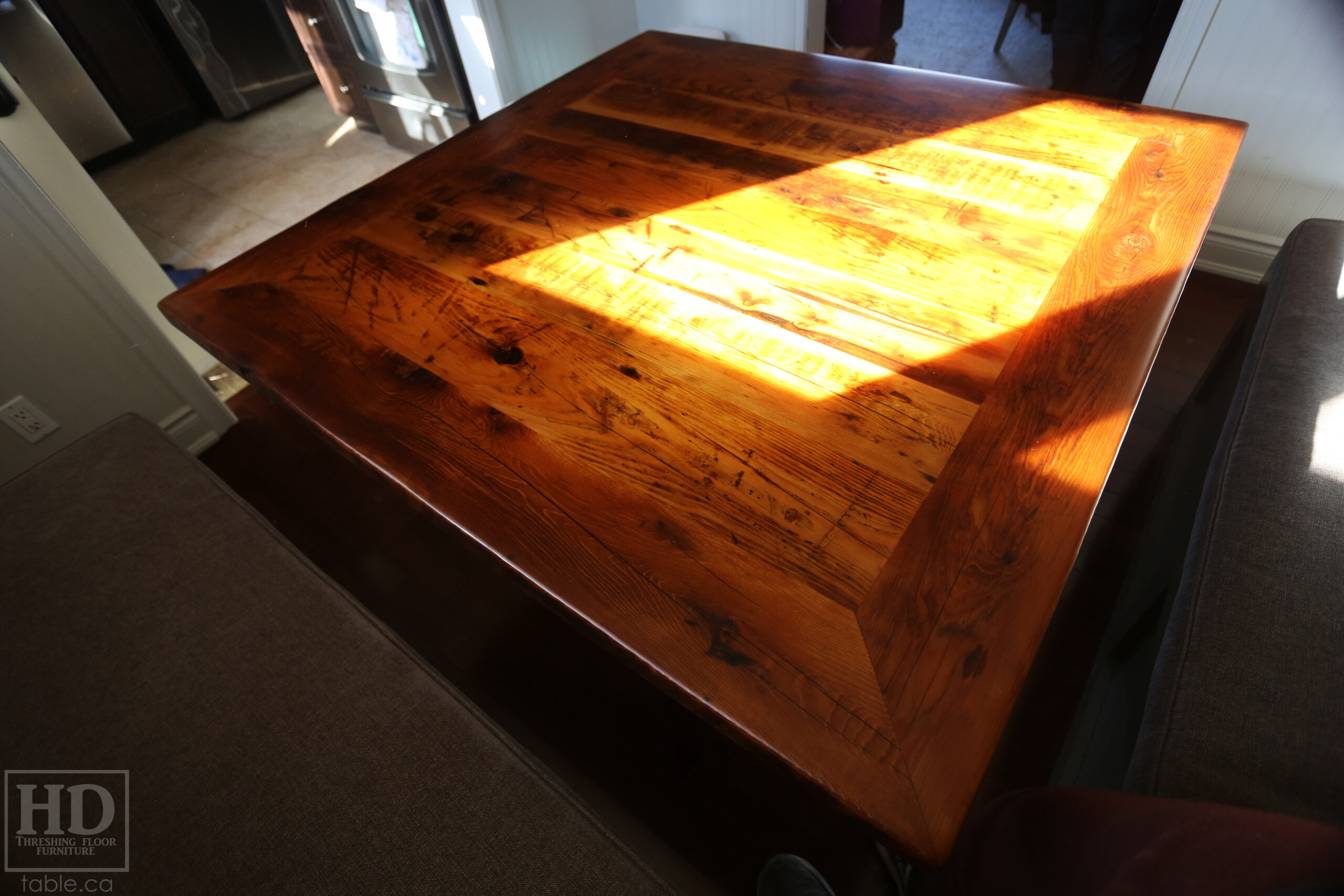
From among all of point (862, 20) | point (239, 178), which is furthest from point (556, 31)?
point (239, 178)

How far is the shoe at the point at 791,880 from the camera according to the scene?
961mm

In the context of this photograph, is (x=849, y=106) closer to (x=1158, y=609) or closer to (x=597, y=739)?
(x=1158, y=609)

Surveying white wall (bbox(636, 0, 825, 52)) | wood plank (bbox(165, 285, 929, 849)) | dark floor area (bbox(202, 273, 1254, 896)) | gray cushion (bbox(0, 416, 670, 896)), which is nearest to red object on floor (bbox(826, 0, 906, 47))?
white wall (bbox(636, 0, 825, 52))

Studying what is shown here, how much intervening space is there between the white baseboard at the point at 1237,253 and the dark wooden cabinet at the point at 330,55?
132 inches

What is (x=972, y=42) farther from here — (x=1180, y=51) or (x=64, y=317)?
(x=64, y=317)

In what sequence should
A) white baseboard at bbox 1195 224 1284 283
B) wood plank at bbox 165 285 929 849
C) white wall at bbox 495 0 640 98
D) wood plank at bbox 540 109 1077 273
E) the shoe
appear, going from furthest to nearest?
white wall at bbox 495 0 640 98 < white baseboard at bbox 1195 224 1284 283 < wood plank at bbox 540 109 1077 273 < the shoe < wood plank at bbox 165 285 929 849

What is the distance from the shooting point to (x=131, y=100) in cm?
321

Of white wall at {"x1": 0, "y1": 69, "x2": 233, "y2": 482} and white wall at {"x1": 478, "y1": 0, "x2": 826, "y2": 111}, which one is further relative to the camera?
white wall at {"x1": 478, "y1": 0, "x2": 826, "y2": 111}

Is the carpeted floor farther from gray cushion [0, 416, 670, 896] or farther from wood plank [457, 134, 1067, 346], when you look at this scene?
gray cushion [0, 416, 670, 896]

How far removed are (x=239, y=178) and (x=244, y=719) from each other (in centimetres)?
309

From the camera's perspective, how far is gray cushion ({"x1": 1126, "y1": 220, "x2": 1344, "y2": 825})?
670 mm

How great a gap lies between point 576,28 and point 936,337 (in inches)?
90.3

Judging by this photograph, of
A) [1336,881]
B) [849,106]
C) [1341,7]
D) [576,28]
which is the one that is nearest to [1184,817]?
[1336,881]

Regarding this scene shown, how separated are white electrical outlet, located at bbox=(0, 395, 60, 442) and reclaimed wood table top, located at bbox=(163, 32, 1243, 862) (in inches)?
27.8
